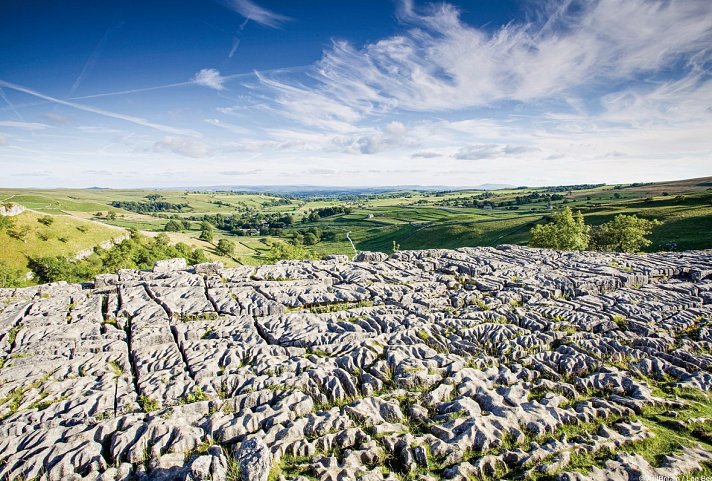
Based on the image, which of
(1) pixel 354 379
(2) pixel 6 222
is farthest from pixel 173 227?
(1) pixel 354 379

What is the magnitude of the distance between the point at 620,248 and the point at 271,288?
65.4 meters

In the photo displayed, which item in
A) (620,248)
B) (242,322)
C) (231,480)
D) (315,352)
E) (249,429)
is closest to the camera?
(231,480)

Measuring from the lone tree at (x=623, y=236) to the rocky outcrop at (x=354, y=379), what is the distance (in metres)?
38.9

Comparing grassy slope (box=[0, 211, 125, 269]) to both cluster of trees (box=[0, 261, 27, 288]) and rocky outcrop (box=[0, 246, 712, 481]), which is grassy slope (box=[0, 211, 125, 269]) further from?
rocky outcrop (box=[0, 246, 712, 481])

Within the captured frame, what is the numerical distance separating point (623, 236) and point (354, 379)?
6689 centimetres

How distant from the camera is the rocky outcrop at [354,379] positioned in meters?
11.1

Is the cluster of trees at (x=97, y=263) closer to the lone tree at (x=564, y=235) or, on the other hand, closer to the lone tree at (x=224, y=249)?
the lone tree at (x=224, y=249)

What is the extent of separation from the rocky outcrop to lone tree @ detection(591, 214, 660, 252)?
38861mm

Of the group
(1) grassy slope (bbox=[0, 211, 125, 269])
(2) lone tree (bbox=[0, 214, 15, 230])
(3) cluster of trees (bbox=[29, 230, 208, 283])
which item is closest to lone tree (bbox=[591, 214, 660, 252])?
(3) cluster of trees (bbox=[29, 230, 208, 283])

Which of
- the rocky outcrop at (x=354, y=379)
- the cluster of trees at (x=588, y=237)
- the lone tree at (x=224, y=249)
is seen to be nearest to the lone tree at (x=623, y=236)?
the cluster of trees at (x=588, y=237)

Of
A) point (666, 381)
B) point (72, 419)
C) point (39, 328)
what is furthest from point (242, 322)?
point (666, 381)

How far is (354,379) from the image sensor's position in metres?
15.5

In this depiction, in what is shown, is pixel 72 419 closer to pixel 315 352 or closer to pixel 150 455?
pixel 150 455

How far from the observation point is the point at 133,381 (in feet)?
49.5
